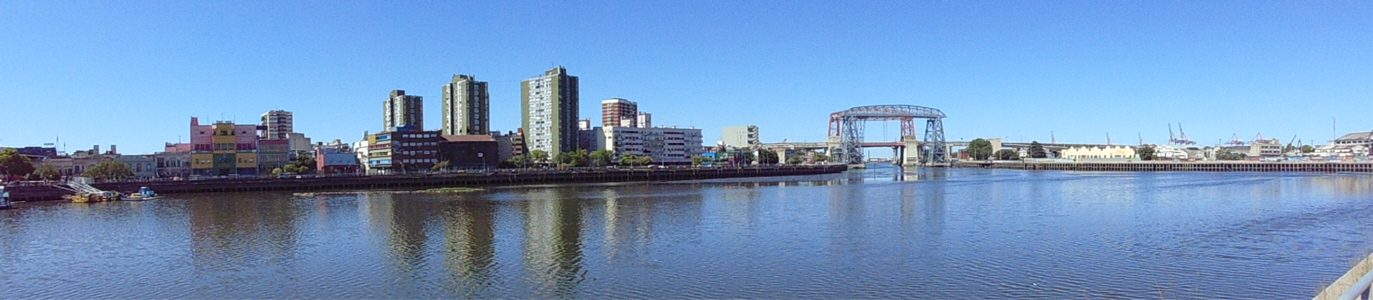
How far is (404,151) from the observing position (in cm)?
5656

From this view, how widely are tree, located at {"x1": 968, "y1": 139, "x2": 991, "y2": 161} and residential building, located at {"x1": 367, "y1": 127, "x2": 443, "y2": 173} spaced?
256ft

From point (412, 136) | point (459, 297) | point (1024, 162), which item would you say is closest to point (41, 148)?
point (412, 136)

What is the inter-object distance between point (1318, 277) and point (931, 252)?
5.07 metres

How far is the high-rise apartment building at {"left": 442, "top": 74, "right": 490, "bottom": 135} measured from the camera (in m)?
78.2

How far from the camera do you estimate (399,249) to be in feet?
49.7

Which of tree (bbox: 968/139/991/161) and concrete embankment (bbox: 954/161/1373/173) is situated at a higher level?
tree (bbox: 968/139/991/161)

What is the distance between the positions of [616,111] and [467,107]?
1413 inches

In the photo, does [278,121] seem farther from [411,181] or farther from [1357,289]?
[1357,289]

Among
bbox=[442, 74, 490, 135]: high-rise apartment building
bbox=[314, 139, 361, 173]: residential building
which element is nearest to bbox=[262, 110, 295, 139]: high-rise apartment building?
bbox=[442, 74, 490, 135]: high-rise apartment building

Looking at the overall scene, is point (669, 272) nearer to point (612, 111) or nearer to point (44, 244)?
point (44, 244)

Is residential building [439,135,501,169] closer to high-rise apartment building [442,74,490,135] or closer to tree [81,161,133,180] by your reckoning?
high-rise apartment building [442,74,490,135]

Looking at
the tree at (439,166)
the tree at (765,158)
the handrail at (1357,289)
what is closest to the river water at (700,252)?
the handrail at (1357,289)

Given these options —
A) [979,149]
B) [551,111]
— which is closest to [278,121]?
[551,111]

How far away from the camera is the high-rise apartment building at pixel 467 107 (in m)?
78.2
